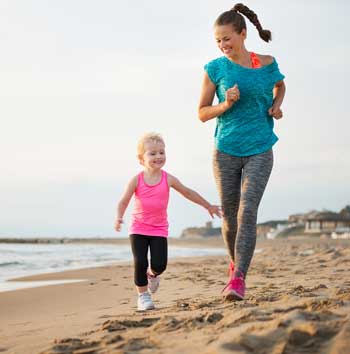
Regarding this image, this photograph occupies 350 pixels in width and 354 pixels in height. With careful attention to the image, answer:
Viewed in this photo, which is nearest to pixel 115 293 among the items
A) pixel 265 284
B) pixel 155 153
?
pixel 265 284

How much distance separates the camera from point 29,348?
11.4ft

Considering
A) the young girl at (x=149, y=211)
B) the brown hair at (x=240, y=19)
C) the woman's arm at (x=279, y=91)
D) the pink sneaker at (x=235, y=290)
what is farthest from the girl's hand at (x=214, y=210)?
the brown hair at (x=240, y=19)

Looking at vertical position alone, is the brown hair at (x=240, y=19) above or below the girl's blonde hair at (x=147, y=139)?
above

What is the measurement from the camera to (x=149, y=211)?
507 cm

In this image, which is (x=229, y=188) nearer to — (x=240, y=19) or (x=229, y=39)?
(x=229, y=39)

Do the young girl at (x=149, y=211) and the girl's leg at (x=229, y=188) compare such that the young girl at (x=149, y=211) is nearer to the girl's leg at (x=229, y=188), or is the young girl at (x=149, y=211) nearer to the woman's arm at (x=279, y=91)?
the girl's leg at (x=229, y=188)

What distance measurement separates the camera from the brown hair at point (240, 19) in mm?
4703

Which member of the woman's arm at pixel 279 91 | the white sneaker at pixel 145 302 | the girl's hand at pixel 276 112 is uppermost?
the woman's arm at pixel 279 91

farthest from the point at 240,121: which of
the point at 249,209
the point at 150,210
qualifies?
the point at 150,210

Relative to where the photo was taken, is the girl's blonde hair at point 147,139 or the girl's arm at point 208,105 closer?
the girl's arm at point 208,105

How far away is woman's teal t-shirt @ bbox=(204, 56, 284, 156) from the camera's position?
15.7ft

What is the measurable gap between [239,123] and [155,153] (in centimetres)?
76

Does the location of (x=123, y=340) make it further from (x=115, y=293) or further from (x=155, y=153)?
(x=115, y=293)

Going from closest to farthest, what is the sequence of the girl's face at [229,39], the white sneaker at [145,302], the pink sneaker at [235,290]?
1. the pink sneaker at [235,290]
2. the girl's face at [229,39]
3. the white sneaker at [145,302]
